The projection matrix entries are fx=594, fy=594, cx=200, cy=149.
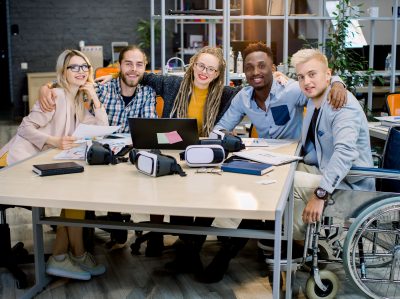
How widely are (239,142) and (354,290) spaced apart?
0.92 m

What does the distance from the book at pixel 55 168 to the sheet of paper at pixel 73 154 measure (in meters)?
0.24

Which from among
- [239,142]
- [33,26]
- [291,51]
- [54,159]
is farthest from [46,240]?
[33,26]

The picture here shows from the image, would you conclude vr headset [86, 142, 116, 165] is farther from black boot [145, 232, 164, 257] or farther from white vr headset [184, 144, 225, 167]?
black boot [145, 232, 164, 257]

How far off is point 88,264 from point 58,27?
7.28 metres

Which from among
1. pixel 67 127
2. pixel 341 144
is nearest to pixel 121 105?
pixel 67 127

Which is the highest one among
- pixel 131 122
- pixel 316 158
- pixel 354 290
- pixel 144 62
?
pixel 144 62

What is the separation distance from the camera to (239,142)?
113 inches

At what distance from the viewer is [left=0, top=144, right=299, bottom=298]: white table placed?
1.94 m

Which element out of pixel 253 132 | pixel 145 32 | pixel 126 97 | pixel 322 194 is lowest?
pixel 322 194

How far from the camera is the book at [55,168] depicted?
239 centimetres

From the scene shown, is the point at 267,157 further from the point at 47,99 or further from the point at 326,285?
the point at 47,99

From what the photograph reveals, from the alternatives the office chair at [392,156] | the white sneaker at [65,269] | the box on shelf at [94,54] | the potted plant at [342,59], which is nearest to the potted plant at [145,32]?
the box on shelf at [94,54]

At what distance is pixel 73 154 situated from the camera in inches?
110

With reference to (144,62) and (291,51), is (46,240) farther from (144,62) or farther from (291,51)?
(291,51)
